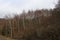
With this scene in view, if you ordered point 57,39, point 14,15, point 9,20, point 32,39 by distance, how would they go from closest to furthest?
point 57,39
point 32,39
point 9,20
point 14,15

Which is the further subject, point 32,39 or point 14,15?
point 14,15

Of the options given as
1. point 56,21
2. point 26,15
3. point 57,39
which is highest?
point 26,15

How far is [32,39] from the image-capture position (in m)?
16.8

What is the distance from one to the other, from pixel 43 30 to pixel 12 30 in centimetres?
1814

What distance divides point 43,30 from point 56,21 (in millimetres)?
1222

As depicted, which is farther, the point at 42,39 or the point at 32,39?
the point at 32,39

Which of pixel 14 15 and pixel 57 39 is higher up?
pixel 14 15

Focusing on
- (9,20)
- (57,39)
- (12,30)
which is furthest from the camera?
(9,20)

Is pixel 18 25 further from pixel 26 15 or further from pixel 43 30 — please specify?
pixel 43 30

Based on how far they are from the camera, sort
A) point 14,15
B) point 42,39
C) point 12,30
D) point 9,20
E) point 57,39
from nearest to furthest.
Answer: point 57,39 < point 42,39 < point 12,30 < point 9,20 < point 14,15

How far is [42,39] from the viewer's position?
1564 centimetres

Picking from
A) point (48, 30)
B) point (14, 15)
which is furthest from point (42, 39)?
point (14, 15)

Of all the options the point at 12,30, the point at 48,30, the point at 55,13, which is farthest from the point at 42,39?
the point at 12,30

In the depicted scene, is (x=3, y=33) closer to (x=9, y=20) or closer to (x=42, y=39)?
(x=9, y=20)
